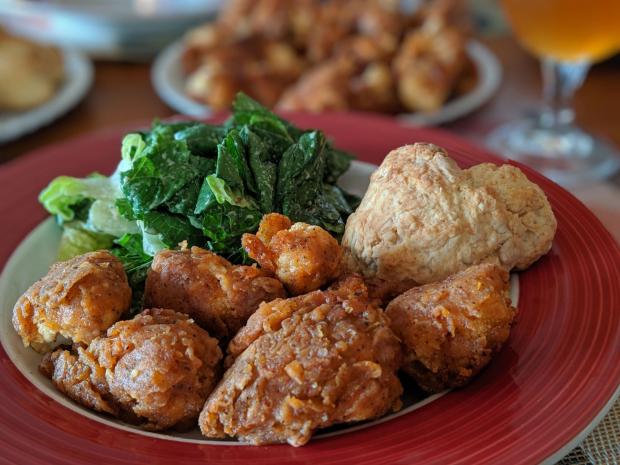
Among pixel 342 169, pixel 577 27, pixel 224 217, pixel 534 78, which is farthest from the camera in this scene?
pixel 534 78

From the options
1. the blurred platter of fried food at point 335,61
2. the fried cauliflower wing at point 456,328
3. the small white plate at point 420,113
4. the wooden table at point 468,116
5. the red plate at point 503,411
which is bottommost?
the wooden table at point 468,116

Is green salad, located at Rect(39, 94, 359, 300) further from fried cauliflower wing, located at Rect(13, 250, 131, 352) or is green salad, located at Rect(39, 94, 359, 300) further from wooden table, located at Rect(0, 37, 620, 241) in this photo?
wooden table, located at Rect(0, 37, 620, 241)

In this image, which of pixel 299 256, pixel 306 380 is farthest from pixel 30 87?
pixel 306 380

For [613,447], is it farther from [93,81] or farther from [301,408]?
[93,81]

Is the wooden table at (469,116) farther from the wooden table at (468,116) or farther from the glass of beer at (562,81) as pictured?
the glass of beer at (562,81)

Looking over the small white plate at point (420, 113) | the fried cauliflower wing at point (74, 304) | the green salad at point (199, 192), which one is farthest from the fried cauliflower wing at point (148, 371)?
the small white plate at point (420, 113)

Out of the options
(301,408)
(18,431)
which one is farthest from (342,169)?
(18,431)

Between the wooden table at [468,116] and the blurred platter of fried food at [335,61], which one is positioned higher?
the blurred platter of fried food at [335,61]
